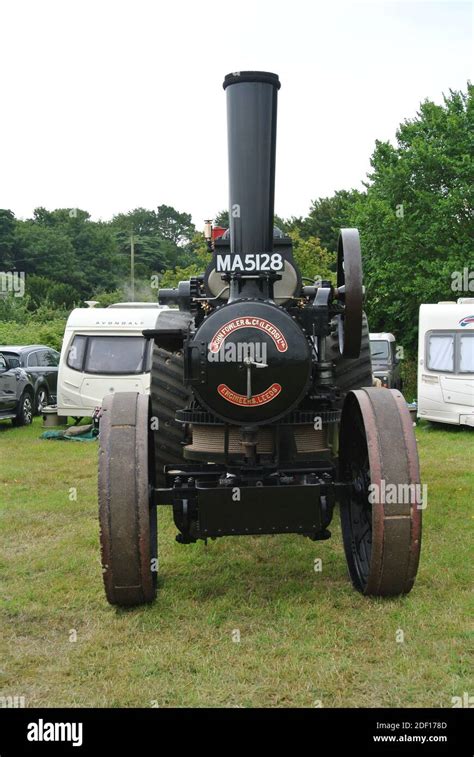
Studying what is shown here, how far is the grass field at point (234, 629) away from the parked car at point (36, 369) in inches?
423

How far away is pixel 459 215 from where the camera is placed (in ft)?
74.8

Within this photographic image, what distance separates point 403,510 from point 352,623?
2.40ft

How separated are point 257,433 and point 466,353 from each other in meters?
11.2

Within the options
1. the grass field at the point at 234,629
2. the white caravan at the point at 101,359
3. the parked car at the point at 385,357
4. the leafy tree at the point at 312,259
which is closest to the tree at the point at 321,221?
the leafy tree at the point at 312,259

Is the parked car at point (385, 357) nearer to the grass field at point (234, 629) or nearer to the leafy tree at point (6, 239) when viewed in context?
the grass field at point (234, 629)

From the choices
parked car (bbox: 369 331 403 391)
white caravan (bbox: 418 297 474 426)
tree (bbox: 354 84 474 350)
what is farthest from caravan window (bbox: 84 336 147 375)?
tree (bbox: 354 84 474 350)

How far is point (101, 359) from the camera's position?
15500mm

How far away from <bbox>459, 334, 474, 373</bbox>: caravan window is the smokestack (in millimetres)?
11205

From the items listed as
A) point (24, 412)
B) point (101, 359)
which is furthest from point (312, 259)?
point (101, 359)

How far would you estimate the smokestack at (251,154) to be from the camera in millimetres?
5117

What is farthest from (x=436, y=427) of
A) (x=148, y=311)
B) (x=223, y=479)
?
(x=223, y=479)

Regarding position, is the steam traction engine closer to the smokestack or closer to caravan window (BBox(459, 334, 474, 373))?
the smokestack

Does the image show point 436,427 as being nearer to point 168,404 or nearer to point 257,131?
point 168,404

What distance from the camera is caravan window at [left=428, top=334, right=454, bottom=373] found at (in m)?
15.9
